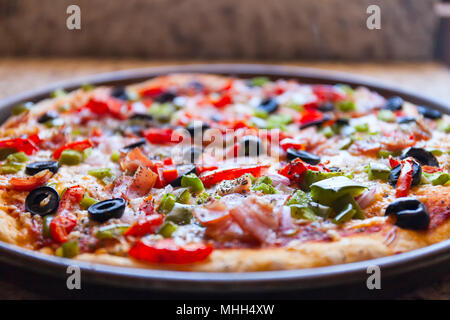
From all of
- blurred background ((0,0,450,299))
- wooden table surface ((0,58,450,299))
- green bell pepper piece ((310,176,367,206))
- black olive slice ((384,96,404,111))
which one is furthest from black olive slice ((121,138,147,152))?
blurred background ((0,0,450,299))

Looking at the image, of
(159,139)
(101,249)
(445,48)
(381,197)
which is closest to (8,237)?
(101,249)

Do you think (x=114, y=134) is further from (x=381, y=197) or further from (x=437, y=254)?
(x=437, y=254)

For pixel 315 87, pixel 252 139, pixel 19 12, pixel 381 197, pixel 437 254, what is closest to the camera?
pixel 437 254

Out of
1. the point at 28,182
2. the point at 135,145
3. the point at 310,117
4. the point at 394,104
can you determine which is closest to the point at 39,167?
the point at 28,182

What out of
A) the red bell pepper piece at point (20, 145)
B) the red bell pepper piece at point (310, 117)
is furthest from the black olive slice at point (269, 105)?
the red bell pepper piece at point (20, 145)

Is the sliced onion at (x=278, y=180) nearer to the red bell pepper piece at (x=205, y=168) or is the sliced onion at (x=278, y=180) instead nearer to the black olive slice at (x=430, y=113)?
the red bell pepper piece at (x=205, y=168)

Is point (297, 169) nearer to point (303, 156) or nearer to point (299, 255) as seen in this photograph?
point (303, 156)
